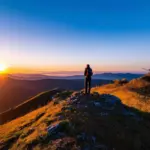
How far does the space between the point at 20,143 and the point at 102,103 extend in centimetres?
727

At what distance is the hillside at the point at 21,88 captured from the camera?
104062 millimetres

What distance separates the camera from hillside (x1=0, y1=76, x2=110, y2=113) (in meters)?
104

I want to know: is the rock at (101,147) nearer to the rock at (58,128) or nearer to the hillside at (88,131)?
the hillside at (88,131)

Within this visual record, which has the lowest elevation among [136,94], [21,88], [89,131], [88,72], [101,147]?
[21,88]

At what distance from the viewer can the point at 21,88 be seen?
134000mm

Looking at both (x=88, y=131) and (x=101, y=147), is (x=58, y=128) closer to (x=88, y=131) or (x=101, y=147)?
(x=88, y=131)

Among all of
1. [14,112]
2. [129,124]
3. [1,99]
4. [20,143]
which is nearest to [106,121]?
[129,124]

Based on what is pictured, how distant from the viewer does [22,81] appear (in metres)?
156

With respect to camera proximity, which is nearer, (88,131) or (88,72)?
(88,131)

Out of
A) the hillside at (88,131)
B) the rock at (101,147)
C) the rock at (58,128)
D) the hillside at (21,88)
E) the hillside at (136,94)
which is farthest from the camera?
the hillside at (21,88)

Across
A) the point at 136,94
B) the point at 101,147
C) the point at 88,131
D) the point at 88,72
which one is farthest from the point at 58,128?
the point at 136,94

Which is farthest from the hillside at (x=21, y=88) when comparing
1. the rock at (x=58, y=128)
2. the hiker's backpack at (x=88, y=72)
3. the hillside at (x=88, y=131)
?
the rock at (x=58, y=128)

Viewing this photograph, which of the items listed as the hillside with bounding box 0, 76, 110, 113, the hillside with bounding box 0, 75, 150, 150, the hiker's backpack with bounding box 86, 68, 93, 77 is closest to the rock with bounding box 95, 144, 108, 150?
the hillside with bounding box 0, 75, 150, 150

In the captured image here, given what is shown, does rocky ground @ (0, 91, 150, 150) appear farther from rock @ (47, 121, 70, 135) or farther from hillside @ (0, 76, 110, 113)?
hillside @ (0, 76, 110, 113)
